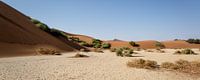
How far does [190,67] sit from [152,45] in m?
62.6

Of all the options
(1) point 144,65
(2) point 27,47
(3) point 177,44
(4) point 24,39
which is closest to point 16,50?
(2) point 27,47

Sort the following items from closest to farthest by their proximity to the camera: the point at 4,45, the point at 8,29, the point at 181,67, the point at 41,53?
the point at 181,67
the point at 4,45
the point at 41,53
the point at 8,29

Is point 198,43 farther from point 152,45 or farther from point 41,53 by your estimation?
point 41,53

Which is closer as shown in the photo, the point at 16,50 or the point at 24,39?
the point at 16,50

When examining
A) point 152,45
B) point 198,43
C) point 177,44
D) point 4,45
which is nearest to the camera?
point 4,45

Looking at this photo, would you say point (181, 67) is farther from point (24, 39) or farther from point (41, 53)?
point (24, 39)

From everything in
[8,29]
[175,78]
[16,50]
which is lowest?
[175,78]

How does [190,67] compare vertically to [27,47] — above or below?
below

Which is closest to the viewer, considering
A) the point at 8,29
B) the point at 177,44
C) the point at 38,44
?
the point at 8,29

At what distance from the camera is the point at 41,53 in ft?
95.8

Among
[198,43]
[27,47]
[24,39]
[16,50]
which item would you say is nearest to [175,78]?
[16,50]

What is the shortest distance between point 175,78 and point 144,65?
4598mm

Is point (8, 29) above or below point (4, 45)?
above

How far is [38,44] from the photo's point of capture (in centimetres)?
3344
